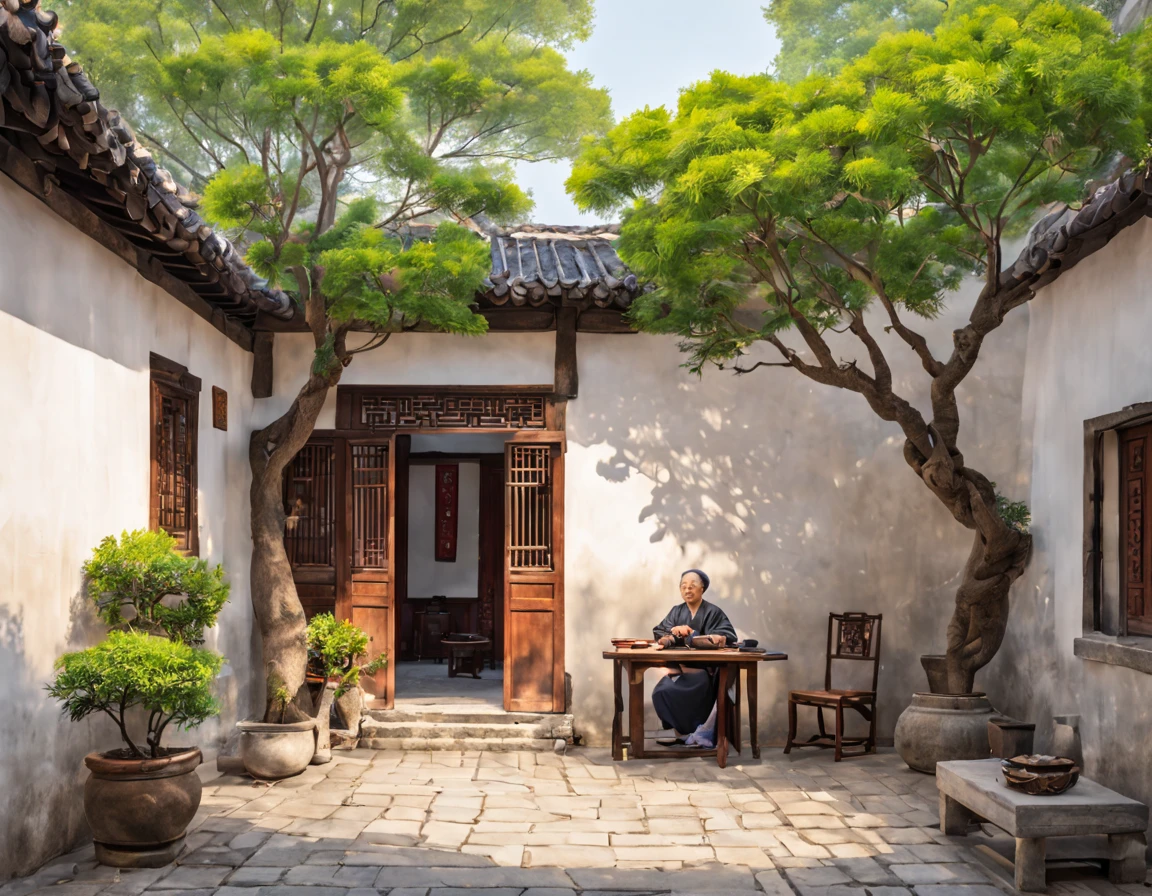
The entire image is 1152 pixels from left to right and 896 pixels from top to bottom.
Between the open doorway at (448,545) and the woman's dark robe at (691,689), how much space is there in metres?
4.63

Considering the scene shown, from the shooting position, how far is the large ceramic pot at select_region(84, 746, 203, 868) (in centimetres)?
507

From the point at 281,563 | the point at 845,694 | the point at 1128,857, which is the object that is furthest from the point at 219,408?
the point at 1128,857

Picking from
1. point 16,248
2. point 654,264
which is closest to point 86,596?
point 16,248

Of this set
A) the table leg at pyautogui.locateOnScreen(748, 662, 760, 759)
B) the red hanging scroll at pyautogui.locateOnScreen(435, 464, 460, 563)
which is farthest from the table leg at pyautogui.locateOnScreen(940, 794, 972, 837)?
the red hanging scroll at pyautogui.locateOnScreen(435, 464, 460, 563)

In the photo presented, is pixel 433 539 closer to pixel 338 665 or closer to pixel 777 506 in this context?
pixel 338 665

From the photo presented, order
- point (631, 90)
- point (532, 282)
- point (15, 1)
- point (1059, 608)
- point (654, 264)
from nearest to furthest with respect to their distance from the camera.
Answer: point (15, 1)
point (654, 264)
point (1059, 608)
point (532, 282)
point (631, 90)

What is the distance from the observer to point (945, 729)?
7.14 m

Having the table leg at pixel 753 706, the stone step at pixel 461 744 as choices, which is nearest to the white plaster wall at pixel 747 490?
the stone step at pixel 461 744

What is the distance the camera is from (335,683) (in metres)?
8.09

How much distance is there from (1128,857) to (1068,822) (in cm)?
40

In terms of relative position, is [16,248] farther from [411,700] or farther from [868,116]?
[411,700]

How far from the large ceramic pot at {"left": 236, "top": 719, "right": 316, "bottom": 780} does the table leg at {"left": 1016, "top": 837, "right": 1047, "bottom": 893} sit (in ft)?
14.6

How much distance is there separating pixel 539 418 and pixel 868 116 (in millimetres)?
4096

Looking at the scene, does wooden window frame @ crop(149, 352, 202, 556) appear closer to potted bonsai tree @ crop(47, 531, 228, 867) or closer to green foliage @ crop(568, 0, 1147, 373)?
potted bonsai tree @ crop(47, 531, 228, 867)
